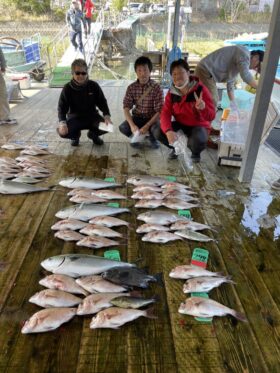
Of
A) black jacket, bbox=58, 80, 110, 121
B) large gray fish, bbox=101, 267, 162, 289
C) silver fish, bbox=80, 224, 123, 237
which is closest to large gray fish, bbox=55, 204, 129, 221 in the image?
silver fish, bbox=80, 224, 123, 237

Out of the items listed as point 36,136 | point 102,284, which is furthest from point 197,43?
point 102,284

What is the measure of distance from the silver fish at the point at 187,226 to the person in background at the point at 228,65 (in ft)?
9.20

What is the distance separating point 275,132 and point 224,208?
295cm

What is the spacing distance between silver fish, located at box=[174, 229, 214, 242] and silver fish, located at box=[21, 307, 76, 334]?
1.09 meters

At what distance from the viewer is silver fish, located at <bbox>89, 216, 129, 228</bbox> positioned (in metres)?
2.49

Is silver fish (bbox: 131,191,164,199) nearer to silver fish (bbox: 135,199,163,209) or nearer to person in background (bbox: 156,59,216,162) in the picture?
silver fish (bbox: 135,199,163,209)

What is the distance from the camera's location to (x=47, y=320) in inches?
63.1

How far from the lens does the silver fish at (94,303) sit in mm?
1690

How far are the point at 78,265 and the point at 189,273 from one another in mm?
751

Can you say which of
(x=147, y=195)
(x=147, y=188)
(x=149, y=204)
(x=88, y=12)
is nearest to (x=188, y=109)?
(x=147, y=188)

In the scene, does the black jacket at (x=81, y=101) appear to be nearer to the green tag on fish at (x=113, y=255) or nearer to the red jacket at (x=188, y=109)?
the red jacket at (x=188, y=109)

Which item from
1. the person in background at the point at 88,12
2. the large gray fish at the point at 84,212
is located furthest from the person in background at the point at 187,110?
the person in background at the point at 88,12

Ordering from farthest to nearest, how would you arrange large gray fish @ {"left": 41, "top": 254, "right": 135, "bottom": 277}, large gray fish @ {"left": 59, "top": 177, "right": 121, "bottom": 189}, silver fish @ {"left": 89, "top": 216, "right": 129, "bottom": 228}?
large gray fish @ {"left": 59, "top": 177, "right": 121, "bottom": 189} < silver fish @ {"left": 89, "top": 216, "right": 129, "bottom": 228} < large gray fish @ {"left": 41, "top": 254, "right": 135, "bottom": 277}

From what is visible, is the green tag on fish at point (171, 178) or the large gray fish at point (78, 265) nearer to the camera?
the large gray fish at point (78, 265)
